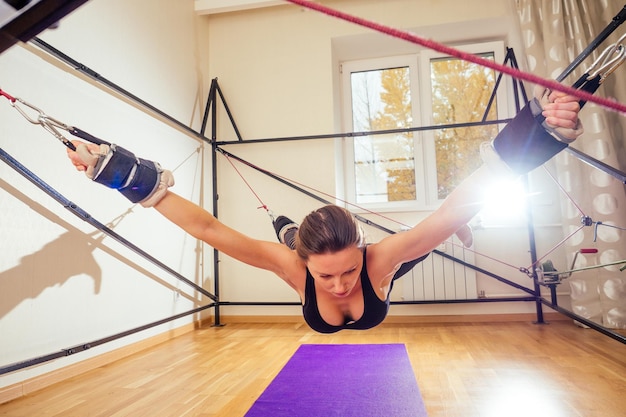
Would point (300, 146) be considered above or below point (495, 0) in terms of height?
below

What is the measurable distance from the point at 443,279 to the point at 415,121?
1.45 metres

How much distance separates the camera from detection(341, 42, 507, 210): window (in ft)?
12.4

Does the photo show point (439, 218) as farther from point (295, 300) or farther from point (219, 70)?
point (219, 70)

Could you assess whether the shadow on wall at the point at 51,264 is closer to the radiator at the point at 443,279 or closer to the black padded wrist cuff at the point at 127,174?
the black padded wrist cuff at the point at 127,174

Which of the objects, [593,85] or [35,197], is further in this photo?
[35,197]

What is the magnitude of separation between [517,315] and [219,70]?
336 centimetres

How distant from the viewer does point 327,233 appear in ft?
4.27

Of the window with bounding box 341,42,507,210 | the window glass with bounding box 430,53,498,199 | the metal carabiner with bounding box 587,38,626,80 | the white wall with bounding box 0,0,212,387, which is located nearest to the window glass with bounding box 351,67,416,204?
the window with bounding box 341,42,507,210

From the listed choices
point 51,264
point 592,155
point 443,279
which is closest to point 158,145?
point 51,264

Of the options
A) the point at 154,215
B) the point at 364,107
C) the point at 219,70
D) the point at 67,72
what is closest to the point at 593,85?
the point at 67,72

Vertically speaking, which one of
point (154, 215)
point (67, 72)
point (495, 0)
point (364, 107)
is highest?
point (495, 0)

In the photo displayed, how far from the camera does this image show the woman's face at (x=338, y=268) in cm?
132

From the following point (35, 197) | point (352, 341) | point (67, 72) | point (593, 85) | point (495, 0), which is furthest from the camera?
point (495, 0)

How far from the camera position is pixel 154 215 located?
2.91m
